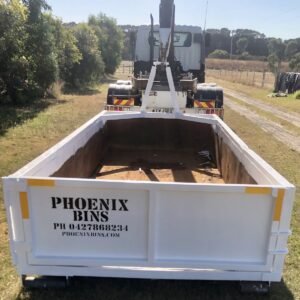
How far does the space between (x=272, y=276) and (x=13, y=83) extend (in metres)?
12.6

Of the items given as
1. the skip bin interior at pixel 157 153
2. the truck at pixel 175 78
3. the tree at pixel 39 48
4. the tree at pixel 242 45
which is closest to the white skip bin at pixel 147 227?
the skip bin interior at pixel 157 153

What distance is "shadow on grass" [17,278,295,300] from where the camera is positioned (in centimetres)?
309

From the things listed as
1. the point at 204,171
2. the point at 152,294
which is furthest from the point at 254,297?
the point at 204,171

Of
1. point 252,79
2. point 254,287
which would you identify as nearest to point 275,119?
point 254,287

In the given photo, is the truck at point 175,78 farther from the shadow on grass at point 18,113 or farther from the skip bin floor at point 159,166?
the shadow on grass at point 18,113

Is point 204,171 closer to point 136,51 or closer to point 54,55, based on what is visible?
point 136,51

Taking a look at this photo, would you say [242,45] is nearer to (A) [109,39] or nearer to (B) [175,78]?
(A) [109,39]

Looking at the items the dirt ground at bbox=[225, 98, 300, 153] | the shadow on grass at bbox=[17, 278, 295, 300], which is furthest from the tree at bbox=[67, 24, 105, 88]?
the shadow on grass at bbox=[17, 278, 295, 300]

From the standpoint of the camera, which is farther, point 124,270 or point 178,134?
point 178,134

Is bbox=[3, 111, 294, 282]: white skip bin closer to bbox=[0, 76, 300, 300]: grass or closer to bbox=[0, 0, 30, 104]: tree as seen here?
bbox=[0, 76, 300, 300]: grass

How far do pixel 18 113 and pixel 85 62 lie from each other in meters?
12.4

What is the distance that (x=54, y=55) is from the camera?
16.2 meters

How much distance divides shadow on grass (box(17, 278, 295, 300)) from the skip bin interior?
196 centimetres

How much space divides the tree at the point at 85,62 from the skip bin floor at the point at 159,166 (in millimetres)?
17455
